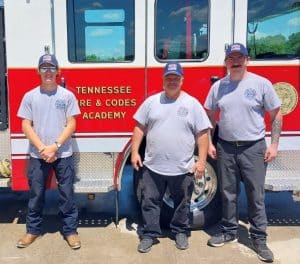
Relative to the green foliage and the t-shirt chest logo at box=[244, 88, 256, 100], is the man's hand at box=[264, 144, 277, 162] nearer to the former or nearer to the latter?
the t-shirt chest logo at box=[244, 88, 256, 100]

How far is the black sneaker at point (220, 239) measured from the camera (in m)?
4.36

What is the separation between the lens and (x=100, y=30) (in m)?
4.39

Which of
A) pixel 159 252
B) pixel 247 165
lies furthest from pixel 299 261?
pixel 159 252

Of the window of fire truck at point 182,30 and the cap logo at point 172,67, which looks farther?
the window of fire truck at point 182,30

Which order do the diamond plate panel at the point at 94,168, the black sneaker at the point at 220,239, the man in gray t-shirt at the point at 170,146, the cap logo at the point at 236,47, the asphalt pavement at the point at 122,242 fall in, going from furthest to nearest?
the diamond plate panel at the point at 94,168 < the black sneaker at the point at 220,239 < the asphalt pavement at the point at 122,242 < the man in gray t-shirt at the point at 170,146 < the cap logo at the point at 236,47

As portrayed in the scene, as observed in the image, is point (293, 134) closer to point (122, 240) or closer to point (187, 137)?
point (187, 137)

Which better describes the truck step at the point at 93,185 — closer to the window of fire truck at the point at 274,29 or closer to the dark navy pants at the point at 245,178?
the dark navy pants at the point at 245,178

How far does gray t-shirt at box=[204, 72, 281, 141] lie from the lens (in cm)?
397

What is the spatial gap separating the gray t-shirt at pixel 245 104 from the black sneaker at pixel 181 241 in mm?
1039

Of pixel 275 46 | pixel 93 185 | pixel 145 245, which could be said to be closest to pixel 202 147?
pixel 145 245

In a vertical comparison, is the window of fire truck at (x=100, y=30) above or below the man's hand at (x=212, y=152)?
above

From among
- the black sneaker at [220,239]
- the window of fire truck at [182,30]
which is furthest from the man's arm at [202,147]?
the window of fire truck at [182,30]

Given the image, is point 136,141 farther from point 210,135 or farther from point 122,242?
point 122,242

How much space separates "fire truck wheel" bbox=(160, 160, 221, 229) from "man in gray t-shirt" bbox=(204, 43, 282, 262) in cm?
41
